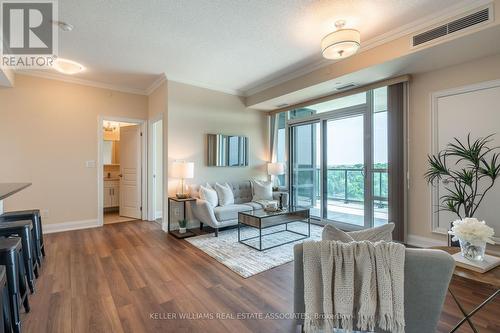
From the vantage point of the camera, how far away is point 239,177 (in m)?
5.55

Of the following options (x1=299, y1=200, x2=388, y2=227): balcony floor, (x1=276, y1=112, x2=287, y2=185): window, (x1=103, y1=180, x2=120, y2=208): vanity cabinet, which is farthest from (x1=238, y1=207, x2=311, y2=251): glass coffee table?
(x1=103, y1=180, x2=120, y2=208): vanity cabinet

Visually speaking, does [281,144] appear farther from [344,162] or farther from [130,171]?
[130,171]

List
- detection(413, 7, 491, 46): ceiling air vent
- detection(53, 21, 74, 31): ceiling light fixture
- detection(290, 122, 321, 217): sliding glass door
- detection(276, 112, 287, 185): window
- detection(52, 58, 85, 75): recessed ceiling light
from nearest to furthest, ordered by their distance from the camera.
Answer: detection(413, 7, 491, 46): ceiling air vent, detection(53, 21, 74, 31): ceiling light fixture, detection(52, 58, 85, 75): recessed ceiling light, detection(290, 122, 321, 217): sliding glass door, detection(276, 112, 287, 185): window

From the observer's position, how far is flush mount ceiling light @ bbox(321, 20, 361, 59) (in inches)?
106

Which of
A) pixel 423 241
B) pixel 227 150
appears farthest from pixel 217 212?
pixel 423 241

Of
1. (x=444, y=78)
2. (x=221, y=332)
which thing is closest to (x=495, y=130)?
(x=444, y=78)

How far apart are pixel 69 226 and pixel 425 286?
542 cm

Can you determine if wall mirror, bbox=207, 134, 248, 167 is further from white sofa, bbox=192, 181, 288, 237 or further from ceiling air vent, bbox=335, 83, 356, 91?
ceiling air vent, bbox=335, 83, 356, 91

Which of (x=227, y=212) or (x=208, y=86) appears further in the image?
(x=208, y=86)

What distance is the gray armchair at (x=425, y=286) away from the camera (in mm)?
1212

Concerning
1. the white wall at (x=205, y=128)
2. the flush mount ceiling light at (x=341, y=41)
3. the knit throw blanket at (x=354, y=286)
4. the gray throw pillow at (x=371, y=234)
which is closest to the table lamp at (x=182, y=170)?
the white wall at (x=205, y=128)

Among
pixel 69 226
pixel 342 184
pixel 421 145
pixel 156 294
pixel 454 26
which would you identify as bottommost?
pixel 156 294

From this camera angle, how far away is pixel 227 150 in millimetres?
5234

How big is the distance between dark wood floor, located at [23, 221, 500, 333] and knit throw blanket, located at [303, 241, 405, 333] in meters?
0.70
